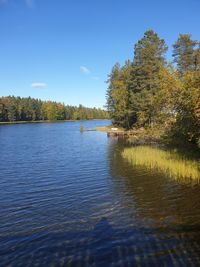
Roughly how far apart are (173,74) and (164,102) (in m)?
2.91

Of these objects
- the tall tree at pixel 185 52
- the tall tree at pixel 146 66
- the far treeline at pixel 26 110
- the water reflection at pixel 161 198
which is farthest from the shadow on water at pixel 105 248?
the far treeline at pixel 26 110

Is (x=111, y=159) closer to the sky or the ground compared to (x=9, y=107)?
closer to the ground

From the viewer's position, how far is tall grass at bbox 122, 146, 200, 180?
20158 mm

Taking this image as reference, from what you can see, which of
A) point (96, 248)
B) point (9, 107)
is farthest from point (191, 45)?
point (9, 107)

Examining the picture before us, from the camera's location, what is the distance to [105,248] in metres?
9.83

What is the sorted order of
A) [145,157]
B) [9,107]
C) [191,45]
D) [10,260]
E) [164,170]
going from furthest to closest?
1. [9,107]
2. [191,45]
3. [145,157]
4. [164,170]
5. [10,260]

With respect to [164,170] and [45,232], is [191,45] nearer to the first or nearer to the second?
[164,170]

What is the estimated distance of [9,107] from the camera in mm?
153250

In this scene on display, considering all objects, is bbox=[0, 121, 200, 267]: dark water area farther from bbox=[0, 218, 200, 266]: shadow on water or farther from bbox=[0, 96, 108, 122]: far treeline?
bbox=[0, 96, 108, 122]: far treeline

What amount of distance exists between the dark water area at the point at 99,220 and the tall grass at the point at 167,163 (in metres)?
1.23

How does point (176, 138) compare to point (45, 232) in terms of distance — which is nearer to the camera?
point (45, 232)

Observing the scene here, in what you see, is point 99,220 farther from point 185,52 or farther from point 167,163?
point 185,52

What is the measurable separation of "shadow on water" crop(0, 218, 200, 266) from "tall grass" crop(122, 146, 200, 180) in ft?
31.7

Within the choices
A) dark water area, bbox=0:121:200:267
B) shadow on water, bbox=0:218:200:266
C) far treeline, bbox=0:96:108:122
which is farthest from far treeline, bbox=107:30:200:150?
far treeline, bbox=0:96:108:122
